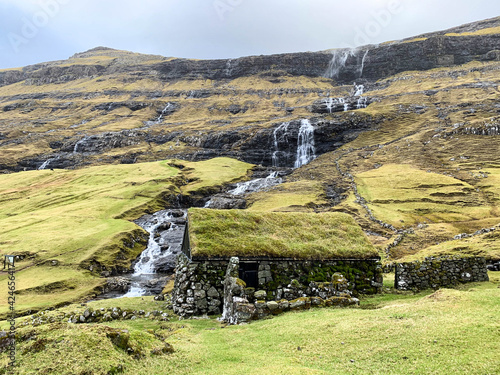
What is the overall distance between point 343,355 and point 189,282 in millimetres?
11361

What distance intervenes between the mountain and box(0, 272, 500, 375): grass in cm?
1631

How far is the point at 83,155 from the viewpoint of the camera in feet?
381

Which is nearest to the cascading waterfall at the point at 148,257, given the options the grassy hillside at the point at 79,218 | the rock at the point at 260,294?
the grassy hillside at the point at 79,218

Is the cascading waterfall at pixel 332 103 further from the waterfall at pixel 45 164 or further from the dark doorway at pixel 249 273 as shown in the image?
the dark doorway at pixel 249 273

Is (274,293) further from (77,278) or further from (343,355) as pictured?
(77,278)

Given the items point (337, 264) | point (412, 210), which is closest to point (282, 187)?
point (412, 210)

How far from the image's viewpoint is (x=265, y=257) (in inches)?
781

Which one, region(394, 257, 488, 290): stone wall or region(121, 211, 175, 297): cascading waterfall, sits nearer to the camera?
region(394, 257, 488, 290): stone wall

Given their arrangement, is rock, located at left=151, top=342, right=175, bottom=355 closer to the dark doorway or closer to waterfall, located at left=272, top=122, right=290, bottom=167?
the dark doorway

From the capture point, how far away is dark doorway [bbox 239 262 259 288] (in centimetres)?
1975

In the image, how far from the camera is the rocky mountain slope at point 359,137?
52656mm

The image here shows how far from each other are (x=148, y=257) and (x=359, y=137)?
274 ft

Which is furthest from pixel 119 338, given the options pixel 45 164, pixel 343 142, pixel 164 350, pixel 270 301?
pixel 45 164

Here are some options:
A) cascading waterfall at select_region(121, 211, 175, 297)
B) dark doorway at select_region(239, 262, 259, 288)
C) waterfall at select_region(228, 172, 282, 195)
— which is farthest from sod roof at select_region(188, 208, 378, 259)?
waterfall at select_region(228, 172, 282, 195)
